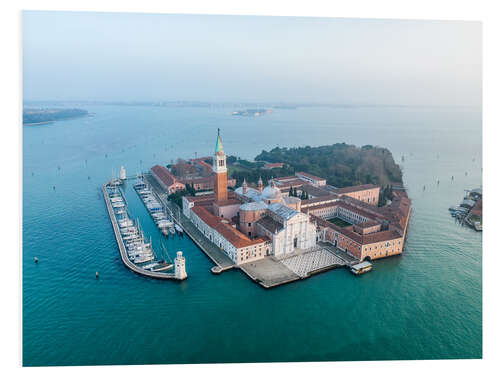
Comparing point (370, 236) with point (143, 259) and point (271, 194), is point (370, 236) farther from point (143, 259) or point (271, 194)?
point (143, 259)

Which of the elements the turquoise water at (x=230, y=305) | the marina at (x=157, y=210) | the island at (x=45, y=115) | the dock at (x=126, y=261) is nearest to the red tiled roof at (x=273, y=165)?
the marina at (x=157, y=210)

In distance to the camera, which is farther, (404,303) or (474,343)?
(404,303)

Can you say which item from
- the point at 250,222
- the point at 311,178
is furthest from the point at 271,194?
the point at 311,178

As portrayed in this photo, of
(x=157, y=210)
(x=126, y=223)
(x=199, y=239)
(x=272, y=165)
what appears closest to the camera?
(x=199, y=239)

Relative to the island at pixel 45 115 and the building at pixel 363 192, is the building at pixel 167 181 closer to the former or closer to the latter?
the building at pixel 363 192

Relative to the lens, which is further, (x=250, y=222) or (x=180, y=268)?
(x=250, y=222)

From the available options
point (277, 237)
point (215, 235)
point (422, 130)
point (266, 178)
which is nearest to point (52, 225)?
point (215, 235)

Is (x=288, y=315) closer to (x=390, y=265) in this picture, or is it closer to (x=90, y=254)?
(x=390, y=265)

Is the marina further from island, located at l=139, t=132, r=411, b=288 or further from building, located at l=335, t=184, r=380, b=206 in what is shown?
building, located at l=335, t=184, r=380, b=206

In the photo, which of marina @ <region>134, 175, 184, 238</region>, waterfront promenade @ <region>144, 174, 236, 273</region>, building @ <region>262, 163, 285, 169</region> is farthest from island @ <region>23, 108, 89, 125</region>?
building @ <region>262, 163, 285, 169</region>
